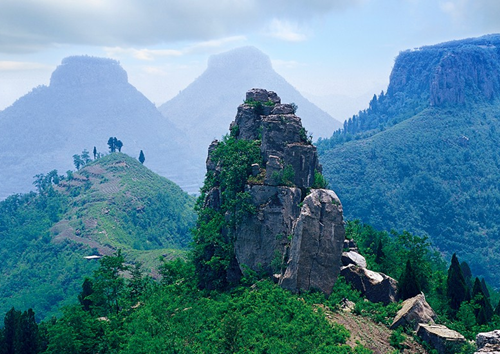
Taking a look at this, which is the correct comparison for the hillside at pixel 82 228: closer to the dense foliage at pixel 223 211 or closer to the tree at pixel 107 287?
the tree at pixel 107 287

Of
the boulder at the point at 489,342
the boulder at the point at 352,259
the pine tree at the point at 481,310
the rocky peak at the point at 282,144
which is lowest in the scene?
the pine tree at the point at 481,310

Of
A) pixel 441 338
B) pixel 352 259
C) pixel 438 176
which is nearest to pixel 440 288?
pixel 352 259

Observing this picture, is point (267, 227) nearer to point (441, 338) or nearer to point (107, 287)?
point (441, 338)

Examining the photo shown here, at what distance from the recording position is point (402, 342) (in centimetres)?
3922

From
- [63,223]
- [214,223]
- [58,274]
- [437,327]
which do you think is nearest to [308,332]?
[437,327]

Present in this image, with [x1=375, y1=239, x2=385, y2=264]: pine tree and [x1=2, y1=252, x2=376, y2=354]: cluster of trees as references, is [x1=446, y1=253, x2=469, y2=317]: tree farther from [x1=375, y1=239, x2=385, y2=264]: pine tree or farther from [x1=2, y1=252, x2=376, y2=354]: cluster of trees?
[x1=2, y1=252, x2=376, y2=354]: cluster of trees

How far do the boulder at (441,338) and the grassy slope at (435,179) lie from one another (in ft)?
306

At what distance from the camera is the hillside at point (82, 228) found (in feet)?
364

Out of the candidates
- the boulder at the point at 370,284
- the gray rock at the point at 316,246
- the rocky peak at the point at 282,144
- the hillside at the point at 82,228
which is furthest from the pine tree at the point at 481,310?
the hillside at the point at 82,228

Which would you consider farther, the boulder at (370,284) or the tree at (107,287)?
the tree at (107,287)

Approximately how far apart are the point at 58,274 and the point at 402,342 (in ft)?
292

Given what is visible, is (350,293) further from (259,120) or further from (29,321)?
(29,321)

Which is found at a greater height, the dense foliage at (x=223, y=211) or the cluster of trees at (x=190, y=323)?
the dense foliage at (x=223, y=211)

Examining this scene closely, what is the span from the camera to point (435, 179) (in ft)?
530
